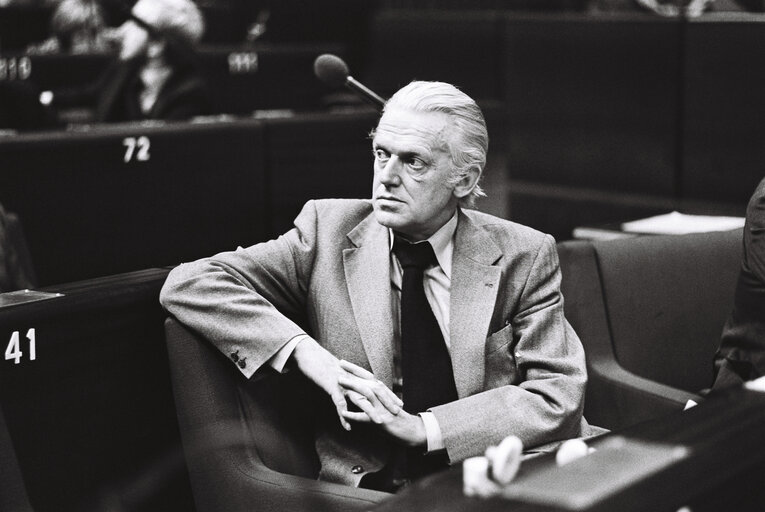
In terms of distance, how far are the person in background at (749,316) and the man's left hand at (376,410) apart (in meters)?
0.78

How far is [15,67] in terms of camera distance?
738 cm

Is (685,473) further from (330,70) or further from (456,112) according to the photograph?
(330,70)

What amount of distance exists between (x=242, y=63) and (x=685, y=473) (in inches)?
292

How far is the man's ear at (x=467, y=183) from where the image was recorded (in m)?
2.55

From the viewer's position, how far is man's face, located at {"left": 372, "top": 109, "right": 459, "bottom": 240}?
248 cm

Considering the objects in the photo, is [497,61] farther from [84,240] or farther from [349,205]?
[349,205]

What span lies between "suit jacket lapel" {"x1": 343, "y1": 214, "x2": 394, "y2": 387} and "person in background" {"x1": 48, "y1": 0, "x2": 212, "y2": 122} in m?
3.50

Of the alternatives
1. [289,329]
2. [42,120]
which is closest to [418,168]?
[289,329]

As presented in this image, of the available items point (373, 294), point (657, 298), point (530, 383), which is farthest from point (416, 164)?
point (657, 298)

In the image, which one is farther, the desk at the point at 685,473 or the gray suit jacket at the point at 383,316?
the gray suit jacket at the point at 383,316

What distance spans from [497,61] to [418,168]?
6564mm

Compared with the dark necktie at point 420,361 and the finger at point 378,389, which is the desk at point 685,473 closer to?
the finger at point 378,389

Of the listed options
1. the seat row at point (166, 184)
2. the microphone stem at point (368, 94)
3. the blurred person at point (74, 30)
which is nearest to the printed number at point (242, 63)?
the blurred person at point (74, 30)

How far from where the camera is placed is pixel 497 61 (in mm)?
8883
